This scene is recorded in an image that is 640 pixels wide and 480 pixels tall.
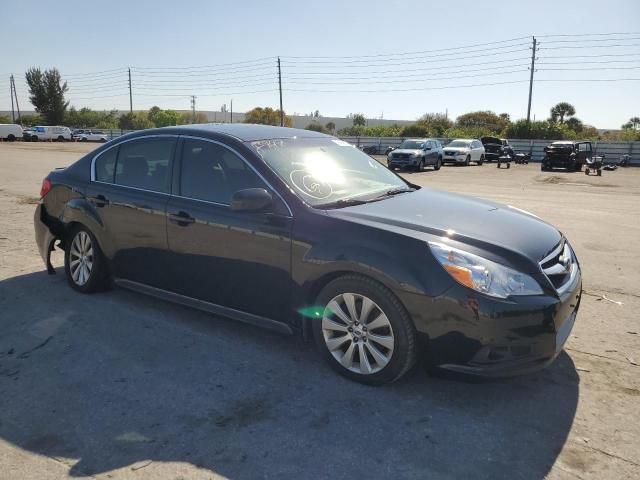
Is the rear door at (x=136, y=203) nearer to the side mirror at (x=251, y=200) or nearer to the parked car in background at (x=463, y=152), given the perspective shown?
the side mirror at (x=251, y=200)

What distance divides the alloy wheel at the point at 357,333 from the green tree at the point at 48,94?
88621 millimetres

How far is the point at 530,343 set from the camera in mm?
3039

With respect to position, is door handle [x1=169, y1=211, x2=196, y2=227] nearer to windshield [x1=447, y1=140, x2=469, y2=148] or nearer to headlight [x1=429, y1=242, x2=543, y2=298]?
headlight [x1=429, y1=242, x2=543, y2=298]

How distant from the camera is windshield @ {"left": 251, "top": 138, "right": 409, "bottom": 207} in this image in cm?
388

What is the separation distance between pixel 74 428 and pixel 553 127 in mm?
51073

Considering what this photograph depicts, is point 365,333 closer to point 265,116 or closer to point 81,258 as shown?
point 81,258

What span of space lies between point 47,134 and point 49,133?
27 centimetres

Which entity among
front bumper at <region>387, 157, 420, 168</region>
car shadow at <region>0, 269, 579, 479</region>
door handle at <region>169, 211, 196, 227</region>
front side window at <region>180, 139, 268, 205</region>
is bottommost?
car shadow at <region>0, 269, 579, 479</region>

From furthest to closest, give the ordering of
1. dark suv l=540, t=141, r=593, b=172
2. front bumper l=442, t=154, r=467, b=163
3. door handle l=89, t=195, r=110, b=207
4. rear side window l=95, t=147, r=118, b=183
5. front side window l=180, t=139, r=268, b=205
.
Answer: front bumper l=442, t=154, r=467, b=163 < dark suv l=540, t=141, r=593, b=172 < rear side window l=95, t=147, r=118, b=183 < door handle l=89, t=195, r=110, b=207 < front side window l=180, t=139, r=268, b=205

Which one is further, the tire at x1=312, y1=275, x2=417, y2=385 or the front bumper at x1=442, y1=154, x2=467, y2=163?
the front bumper at x1=442, y1=154, x2=467, y2=163

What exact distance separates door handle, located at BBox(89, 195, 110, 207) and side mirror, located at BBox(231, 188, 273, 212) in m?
1.73

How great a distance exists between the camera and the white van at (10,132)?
178 ft

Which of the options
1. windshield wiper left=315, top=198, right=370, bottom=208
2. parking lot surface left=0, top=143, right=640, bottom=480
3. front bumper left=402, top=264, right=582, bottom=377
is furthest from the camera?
windshield wiper left=315, top=198, right=370, bottom=208

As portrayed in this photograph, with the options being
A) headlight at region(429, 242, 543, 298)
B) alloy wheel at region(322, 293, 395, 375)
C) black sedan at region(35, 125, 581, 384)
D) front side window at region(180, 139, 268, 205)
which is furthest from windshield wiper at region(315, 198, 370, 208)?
headlight at region(429, 242, 543, 298)
